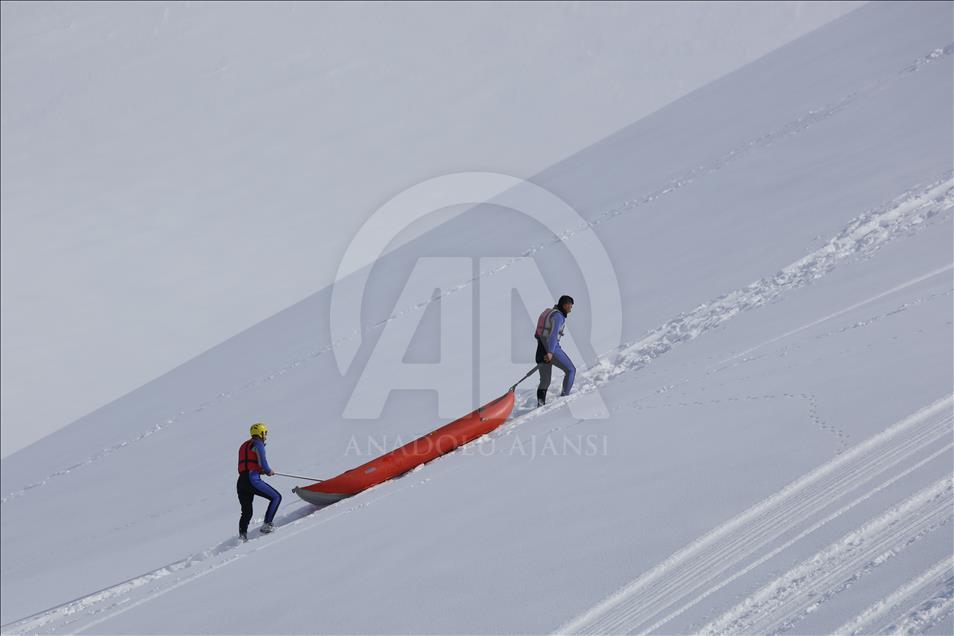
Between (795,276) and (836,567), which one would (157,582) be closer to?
(836,567)

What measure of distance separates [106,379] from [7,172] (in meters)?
17.6

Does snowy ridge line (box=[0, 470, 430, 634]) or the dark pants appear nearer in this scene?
snowy ridge line (box=[0, 470, 430, 634])

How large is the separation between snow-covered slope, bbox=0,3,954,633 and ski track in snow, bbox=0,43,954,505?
0.29 feet

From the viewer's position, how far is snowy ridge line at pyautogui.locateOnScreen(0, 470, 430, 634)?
33.8ft

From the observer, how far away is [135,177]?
37094 mm

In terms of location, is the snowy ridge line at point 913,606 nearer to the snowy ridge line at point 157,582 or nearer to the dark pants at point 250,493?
the snowy ridge line at point 157,582

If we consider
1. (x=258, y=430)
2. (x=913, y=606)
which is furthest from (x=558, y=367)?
(x=913, y=606)

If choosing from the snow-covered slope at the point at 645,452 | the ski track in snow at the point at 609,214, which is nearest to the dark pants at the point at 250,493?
the snow-covered slope at the point at 645,452

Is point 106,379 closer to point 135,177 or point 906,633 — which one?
point 135,177

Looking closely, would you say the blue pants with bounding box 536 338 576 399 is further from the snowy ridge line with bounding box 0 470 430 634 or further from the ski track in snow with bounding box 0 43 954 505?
the ski track in snow with bounding box 0 43 954 505

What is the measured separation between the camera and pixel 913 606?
19.5 feet

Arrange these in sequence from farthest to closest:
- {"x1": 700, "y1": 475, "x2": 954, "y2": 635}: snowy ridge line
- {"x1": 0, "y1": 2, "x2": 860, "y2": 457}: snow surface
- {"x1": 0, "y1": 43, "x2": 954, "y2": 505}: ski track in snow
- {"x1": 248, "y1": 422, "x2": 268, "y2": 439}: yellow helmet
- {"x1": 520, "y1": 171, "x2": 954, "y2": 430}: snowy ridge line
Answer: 1. {"x1": 0, "y1": 2, "x2": 860, "y2": 457}: snow surface
2. {"x1": 0, "y1": 43, "x2": 954, "y2": 505}: ski track in snow
3. {"x1": 520, "y1": 171, "x2": 954, "y2": 430}: snowy ridge line
4. {"x1": 248, "y1": 422, "x2": 268, "y2": 439}: yellow helmet
5. {"x1": 700, "y1": 475, "x2": 954, "y2": 635}: snowy ridge line

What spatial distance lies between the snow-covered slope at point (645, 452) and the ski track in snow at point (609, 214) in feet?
0.29

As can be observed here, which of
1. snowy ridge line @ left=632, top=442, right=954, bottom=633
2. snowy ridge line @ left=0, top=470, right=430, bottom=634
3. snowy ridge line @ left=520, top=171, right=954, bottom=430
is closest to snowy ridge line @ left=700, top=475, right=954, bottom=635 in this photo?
snowy ridge line @ left=632, top=442, right=954, bottom=633
